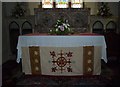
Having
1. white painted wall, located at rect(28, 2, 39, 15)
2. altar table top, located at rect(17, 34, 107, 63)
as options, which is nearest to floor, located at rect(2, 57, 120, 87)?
altar table top, located at rect(17, 34, 107, 63)

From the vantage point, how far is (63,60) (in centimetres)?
536

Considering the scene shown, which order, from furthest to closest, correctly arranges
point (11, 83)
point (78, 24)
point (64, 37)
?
point (78, 24) → point (64, 37) → point (11, 83)

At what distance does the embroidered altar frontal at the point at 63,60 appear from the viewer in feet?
17.4

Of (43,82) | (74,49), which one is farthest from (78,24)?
(43,82)

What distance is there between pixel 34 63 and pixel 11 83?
79cm

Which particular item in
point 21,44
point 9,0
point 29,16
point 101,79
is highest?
point 9,0

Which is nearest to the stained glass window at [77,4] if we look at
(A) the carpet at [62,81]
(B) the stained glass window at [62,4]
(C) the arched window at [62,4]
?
(C) the arched window at [62,4]

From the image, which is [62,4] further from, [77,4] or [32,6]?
[32,6]

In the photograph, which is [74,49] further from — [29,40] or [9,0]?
[9,0]

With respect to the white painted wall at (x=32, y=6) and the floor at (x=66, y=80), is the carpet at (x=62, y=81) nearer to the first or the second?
the floor at (x=66, y=80)

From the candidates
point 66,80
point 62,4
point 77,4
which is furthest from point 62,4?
point 66,80

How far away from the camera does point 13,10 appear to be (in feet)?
28.9

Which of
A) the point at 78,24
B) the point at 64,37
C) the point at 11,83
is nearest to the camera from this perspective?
the point at 11,83

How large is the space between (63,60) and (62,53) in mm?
162
